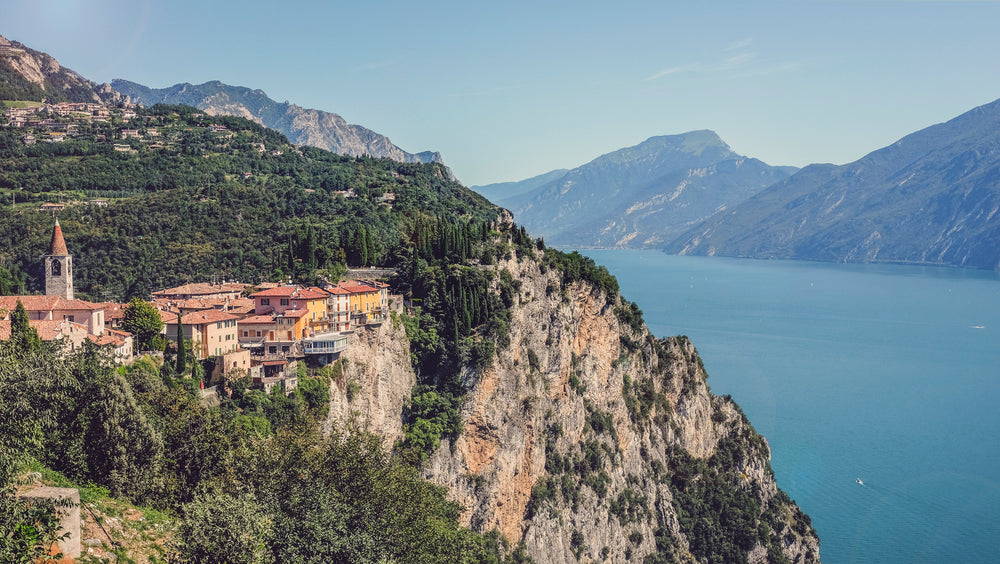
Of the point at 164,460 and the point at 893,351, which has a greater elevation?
the point at 164,460

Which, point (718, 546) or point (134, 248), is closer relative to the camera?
point (718, 546)

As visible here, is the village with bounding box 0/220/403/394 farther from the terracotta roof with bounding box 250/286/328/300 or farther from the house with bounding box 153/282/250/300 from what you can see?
the house with bounding box 153/282/250/300

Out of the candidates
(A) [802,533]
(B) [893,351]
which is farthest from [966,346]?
(A) [802,533]

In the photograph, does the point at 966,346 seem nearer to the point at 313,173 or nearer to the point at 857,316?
the point at 857,316

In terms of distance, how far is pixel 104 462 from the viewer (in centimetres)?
2117

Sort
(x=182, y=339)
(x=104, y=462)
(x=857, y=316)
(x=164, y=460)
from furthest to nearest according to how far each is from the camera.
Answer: (x=857, y=316) < (x=182, y=339) < (x=164, y=460) < (x=104, y=462)

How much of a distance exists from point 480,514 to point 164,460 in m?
26.7

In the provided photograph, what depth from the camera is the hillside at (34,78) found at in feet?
481

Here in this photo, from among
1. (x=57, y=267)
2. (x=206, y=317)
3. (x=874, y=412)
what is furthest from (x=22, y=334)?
(x=874, y=412)

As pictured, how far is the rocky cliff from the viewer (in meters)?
46.0

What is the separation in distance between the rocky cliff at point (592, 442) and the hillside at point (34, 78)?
122 metres

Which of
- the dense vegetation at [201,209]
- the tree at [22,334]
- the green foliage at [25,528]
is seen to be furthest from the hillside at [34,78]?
the green foliage at [25,528]

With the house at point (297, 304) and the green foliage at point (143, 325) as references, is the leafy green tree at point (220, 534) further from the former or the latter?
the house at point (297, 304)

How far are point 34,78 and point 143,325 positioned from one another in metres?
163
